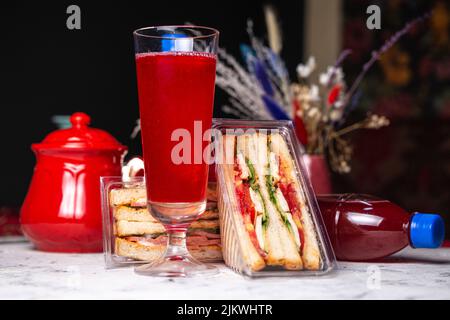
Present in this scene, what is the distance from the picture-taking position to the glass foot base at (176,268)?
3.49 feet

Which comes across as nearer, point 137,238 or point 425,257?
point 137,238

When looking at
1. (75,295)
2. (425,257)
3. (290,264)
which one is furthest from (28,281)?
(425,257)

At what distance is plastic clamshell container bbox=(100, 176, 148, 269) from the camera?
1.18 m

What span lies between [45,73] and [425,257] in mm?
2553

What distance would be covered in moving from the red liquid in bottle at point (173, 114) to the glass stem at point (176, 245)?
6 cm

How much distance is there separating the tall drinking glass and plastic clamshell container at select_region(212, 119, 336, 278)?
0.05 meters

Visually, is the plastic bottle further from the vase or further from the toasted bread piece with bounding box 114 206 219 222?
the vase

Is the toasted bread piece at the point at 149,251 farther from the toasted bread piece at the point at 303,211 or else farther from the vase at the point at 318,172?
the vase at the point at 318,172

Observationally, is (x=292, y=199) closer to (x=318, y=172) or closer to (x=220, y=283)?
(x=220, y=283)

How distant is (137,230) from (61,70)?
2460 millimetres

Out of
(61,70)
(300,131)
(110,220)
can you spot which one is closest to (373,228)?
(110,220)

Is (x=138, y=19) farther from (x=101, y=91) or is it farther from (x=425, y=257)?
(x=425, y=257)
